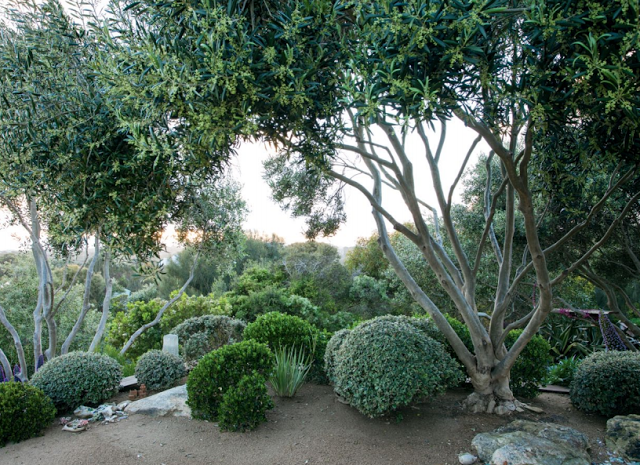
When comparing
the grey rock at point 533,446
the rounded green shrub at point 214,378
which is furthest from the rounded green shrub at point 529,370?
the rounded green shrub at point 214,378

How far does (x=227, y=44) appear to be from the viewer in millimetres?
3248

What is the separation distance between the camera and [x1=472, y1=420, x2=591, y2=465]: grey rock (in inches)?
173

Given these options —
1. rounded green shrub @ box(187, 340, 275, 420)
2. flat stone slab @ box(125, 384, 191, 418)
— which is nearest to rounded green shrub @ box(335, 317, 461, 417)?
rounded green shrub @ box(187, 340, 275, 420)

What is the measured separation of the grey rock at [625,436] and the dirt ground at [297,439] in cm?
17

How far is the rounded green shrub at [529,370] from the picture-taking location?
6.69 metres

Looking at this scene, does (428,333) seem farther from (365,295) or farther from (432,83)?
(365,295)

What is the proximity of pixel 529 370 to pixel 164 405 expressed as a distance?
211 inches

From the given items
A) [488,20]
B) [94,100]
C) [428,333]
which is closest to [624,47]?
[488,20]

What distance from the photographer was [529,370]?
21.9 feet

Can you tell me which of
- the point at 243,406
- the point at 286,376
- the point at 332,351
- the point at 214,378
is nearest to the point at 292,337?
the point at 286,376

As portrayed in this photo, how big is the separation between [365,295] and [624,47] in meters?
13.7

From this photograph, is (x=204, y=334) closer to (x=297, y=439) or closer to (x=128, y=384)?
(x=128, y=384)

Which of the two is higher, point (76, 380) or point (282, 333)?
point (282, 333)

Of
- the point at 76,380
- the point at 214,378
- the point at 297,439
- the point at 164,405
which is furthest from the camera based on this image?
the point at 76,380
